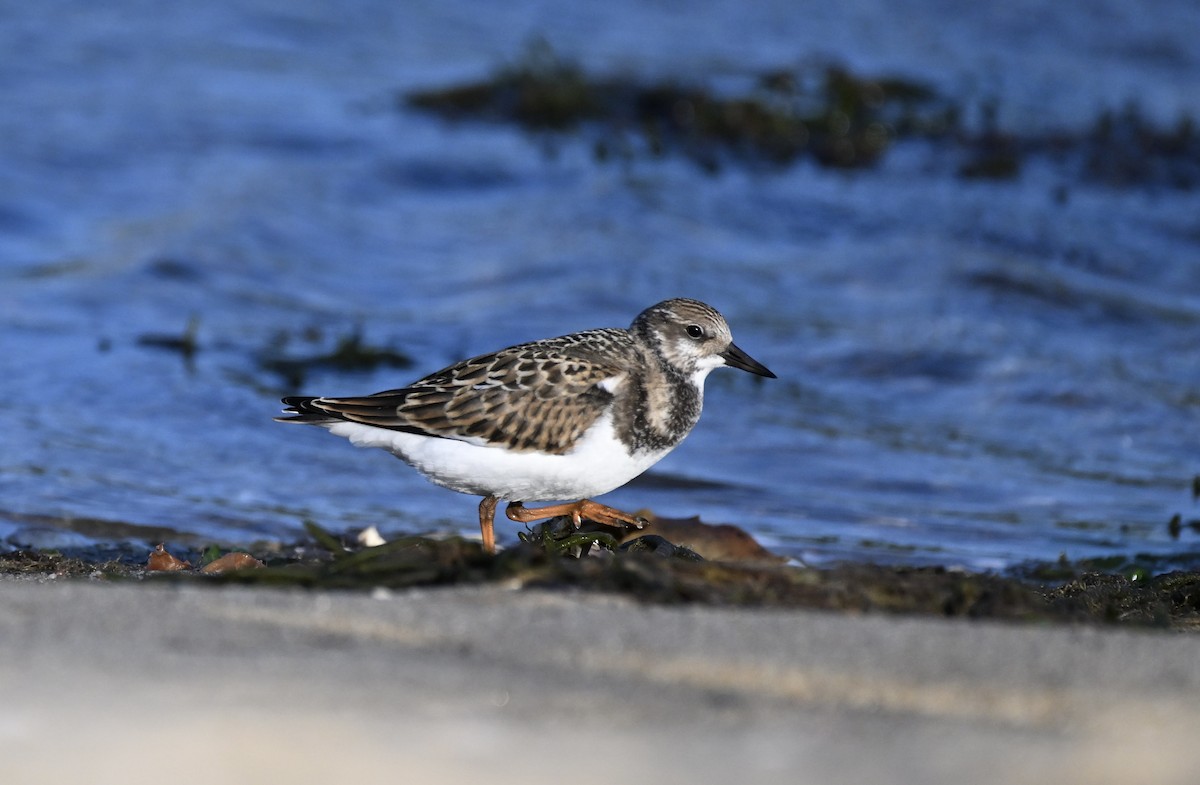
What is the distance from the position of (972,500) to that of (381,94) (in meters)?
8.30

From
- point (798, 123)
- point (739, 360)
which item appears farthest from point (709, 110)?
point (739, 360)

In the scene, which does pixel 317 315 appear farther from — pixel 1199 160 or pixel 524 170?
pixel 1199 160

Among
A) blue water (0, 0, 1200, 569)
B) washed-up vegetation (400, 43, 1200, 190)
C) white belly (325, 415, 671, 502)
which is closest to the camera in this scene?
white belly (325, 415, 671, 502)

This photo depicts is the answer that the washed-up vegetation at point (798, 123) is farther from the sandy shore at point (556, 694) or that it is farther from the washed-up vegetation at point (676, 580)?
the sandy shore at point (556, 694)

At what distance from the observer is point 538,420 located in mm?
4395

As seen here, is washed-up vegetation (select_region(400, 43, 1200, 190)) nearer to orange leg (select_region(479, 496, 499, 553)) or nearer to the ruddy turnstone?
the ruddy turnstone

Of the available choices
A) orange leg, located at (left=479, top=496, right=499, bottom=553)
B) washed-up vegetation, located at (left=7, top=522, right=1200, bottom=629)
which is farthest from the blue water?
washed-up vegetation, located at (left=7, top=522, right=1200, bottom=629)

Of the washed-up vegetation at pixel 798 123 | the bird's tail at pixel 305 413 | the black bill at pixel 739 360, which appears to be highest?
the washed-up vegetation at pixel 798 123

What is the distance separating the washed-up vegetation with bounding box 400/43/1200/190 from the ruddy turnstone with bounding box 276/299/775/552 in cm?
738

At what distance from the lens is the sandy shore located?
2.23 m

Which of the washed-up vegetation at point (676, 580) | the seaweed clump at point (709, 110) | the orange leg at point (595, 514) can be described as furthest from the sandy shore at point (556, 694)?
the seaweed clump at point (709, 110)

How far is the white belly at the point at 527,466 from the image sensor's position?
4.36 metres

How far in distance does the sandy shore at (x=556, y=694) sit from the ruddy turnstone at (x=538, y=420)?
1.26 meters

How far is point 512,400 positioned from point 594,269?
17.0ft
